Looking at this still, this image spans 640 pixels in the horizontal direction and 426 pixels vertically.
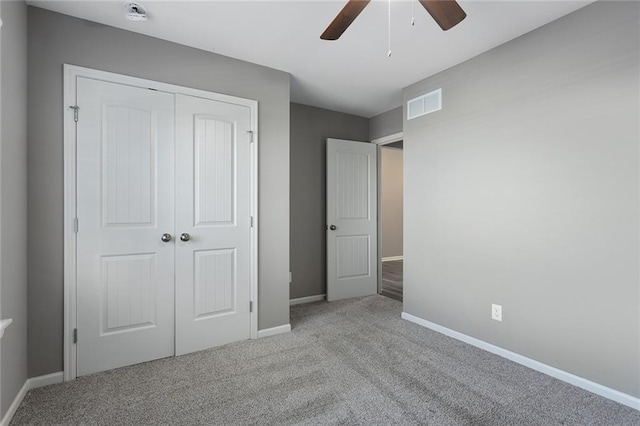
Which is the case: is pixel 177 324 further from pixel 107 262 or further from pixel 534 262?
pixel 534 262

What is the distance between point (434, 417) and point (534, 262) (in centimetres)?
136

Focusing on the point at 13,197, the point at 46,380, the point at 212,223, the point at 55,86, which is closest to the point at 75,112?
the point at 55,86

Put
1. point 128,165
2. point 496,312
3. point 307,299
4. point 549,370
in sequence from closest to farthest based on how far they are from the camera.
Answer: point 549,370 → point 128,165 → point 496,312 → point 307,299

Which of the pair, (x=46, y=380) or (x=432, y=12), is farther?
(x=46, y=380)

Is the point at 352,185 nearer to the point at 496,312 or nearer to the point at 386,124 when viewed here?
the point at 386,124

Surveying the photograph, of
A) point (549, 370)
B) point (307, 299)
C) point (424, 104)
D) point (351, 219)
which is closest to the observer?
point (549, 370)

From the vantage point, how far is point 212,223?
2.60 meters

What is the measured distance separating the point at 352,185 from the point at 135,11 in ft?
9.54

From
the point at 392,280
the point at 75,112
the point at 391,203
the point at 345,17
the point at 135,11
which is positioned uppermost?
the point at 135,11

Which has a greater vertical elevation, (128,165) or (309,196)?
(128,165)

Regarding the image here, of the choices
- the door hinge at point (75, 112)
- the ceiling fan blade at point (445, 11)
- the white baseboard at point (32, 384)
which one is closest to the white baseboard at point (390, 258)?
the ceiling fan blade at point (445, 11)

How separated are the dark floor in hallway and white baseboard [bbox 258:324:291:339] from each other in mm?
1746

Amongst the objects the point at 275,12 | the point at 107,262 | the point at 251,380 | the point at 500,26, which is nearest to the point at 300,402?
the point at 251,380

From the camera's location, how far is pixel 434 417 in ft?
5.58
